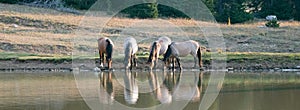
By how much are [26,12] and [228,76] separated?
82.1 feet

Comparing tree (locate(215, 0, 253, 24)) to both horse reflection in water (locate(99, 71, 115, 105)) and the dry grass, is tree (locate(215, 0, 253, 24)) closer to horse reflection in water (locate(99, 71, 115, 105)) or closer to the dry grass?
the dry grass

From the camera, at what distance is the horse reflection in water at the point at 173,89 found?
1923cm

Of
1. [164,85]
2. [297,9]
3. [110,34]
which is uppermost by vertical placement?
[297,9]

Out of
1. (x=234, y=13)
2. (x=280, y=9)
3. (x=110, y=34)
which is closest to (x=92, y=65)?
(x=110, y=34)

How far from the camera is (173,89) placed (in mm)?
21812

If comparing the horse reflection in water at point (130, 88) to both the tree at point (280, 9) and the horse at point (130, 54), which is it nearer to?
the horse at point (130, 54)

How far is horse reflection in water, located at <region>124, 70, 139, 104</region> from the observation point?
18844 mm

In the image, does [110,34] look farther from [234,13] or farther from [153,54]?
[153,54]

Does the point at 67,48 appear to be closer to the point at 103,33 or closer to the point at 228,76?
the point at 103,33

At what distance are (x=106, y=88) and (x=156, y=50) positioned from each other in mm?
8722

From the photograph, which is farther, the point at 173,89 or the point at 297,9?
the point at 297,9

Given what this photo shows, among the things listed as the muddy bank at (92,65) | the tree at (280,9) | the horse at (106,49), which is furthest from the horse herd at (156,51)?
the tree at (280,9)

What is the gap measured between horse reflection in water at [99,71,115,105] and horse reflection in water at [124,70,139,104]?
0.45 meters

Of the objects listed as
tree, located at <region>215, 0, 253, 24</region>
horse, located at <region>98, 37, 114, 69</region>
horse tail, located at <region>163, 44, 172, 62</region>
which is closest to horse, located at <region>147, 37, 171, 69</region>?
horse tail, located at <region>163, 44, 172, 62</region>
